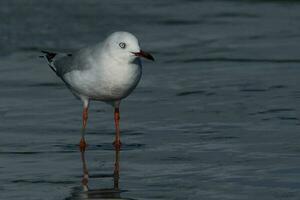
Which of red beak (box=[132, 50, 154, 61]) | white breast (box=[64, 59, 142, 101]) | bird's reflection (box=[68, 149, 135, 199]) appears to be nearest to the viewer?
bird's reflection (box=[68, 149, 135, 199])

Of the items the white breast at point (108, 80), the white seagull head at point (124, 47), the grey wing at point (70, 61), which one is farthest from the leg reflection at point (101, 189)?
the grey wing at point (70, 61)

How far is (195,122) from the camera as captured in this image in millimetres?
10164

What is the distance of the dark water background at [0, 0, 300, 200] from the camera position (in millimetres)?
8227

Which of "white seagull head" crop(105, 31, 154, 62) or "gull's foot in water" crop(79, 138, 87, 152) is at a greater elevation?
"white seagull head" crop(105, 31, 154, 62)

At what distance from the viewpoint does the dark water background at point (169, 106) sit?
823 cm

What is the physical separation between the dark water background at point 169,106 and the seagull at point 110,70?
354mm

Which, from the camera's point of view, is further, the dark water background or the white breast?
the white breast

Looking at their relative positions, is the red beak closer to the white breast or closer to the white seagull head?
the white seagull head

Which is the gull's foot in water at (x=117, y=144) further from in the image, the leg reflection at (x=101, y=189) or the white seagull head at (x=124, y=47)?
the white seagull head at (x=124, y=47)

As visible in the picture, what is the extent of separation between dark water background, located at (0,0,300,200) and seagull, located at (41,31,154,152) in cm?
35

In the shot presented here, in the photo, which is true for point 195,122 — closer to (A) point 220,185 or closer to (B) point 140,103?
(B) point 140,103

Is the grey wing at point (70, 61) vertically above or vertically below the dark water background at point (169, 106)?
above

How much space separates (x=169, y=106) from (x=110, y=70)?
143 cm

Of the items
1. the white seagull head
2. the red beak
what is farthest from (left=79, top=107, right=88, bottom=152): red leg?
the red beak
